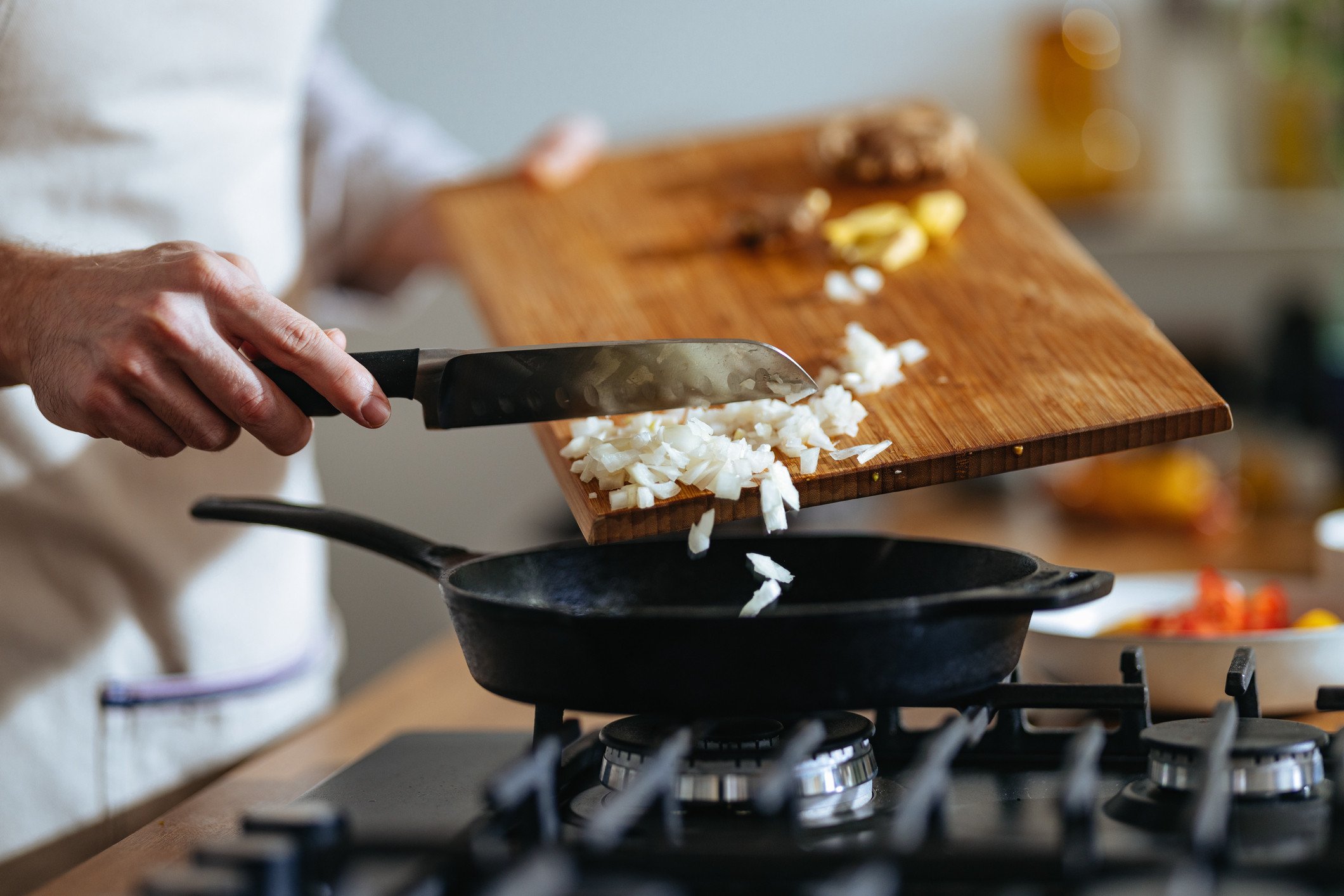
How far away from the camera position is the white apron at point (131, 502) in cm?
92

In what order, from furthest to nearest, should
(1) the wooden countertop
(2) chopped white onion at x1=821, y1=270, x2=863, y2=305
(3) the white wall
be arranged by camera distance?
(3) the white wall → (2) chopped white onion at x1=821, y1=270, x2=863, y2=305 → (1) the wooden countertop

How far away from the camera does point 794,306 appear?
855 mm

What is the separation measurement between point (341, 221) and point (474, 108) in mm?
1087

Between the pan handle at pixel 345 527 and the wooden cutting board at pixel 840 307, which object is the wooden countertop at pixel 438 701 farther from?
the wooden cutting board at pixel 840 307

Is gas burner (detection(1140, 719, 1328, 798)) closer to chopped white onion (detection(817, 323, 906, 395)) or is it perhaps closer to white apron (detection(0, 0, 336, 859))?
chopped white onion (detection(817, 323, 906, 395))

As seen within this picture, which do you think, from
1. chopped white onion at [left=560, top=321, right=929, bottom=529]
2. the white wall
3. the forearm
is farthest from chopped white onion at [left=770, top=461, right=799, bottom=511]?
the white wall

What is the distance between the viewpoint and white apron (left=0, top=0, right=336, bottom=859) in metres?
0.92

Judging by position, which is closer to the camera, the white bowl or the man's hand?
the man's hand

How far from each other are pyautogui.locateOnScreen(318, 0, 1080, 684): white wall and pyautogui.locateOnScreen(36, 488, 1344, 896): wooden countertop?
0.69m

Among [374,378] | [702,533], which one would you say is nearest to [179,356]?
[374,378]

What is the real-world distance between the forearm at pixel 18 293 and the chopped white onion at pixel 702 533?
0.37 metres

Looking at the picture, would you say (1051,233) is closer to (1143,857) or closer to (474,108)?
(1143,857)

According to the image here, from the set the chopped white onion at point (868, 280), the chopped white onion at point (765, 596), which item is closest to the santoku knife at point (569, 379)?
the chopped white onion at point (765, 596)

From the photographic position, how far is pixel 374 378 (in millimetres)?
657
